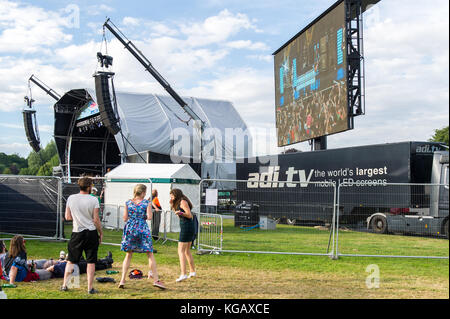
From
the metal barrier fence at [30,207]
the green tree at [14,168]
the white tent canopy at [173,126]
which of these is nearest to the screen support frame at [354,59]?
the metal barrier fence at [30,207]

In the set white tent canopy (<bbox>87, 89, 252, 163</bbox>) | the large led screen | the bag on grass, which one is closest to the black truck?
the large led screen

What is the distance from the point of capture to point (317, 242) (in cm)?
1332

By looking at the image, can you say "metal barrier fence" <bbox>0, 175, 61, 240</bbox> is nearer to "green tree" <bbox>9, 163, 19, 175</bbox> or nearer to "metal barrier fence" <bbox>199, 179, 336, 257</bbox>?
"metal barrier fence" <bbox>199, 179, 336, 257</bbox>

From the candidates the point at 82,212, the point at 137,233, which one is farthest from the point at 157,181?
the point at 82,212

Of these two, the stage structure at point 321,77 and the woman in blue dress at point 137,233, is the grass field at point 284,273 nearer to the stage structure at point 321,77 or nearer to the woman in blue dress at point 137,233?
the woman in blue dress at point 137,233

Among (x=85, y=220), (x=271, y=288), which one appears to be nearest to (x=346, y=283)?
(x=271, y=288)

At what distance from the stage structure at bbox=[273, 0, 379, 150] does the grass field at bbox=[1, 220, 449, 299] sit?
5998 mm

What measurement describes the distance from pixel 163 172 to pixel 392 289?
11230mm

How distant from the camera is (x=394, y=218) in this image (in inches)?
593

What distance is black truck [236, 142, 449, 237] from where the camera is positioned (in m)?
14.2

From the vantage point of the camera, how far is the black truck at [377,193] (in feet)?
46.5
